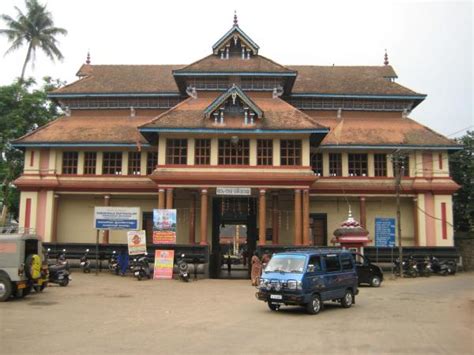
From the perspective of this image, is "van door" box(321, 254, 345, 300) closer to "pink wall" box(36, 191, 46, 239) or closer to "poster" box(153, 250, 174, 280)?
"poster" box(153, 250, 174, 280)

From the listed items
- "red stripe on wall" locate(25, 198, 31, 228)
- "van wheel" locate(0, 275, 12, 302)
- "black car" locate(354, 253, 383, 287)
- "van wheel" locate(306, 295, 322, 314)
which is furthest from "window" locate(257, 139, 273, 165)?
"van wheel" locate(0, 275, 12, 302)

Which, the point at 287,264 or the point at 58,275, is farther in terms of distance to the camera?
the point at 58,275

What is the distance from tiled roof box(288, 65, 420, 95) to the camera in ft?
111

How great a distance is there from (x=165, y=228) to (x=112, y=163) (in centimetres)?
879

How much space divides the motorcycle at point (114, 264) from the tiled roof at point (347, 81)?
644 inches

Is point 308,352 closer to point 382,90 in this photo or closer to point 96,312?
point 96,312

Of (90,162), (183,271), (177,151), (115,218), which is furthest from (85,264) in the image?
(177,151)

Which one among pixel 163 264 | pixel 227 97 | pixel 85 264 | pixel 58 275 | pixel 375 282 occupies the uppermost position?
pixel 227 97

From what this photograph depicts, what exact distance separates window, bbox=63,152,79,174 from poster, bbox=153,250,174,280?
10681 mm

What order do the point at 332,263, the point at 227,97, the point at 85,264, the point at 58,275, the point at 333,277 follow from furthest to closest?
the point at 227,97
the point at 85,264
the point at 58,275
the point at 332,263
the point at 333,277

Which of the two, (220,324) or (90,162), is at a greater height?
(90,162)

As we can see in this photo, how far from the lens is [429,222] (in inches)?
1195

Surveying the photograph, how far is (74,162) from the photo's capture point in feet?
103

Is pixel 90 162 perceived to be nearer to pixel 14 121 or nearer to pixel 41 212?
pixel 41 212
